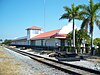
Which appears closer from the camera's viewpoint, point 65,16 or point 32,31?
point 65,16

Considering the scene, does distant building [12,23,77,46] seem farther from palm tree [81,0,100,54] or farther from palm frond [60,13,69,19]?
palm tree [81,0,100,54]

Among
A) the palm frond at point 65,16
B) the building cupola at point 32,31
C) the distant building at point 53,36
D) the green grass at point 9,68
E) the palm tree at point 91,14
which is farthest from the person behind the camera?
the building cupola at point 32,31

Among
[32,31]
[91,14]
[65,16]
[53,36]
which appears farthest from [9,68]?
[32,31]

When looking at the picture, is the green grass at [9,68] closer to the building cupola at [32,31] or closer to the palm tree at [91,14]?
the palm tree at [91,14]

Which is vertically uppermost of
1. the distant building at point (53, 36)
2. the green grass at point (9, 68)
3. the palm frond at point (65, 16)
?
the palm frond at point (65, 16)

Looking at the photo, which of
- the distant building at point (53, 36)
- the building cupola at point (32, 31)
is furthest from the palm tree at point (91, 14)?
the building cupola at point (32, 31)

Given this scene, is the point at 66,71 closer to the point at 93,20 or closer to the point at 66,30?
the point at 93,20

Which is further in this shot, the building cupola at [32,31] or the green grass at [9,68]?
the building cupola at [32,31]

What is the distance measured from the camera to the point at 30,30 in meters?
74.4

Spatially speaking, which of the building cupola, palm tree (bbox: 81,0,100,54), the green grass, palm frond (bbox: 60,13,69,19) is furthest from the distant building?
the green grass

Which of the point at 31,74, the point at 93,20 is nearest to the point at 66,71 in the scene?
the point at 31,74

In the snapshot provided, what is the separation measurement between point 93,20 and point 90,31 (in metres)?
1.57

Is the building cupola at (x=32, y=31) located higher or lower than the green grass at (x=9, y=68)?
higher

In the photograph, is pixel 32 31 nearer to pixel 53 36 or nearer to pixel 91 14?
pixel 53 36
